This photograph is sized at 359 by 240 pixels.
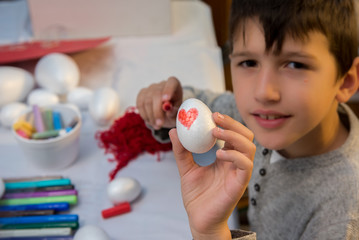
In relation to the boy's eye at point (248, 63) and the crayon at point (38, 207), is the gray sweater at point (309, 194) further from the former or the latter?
the crayon at point (38, 207)

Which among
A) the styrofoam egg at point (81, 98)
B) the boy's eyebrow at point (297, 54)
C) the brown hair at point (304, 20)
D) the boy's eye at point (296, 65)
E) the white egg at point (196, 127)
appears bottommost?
the styrofoam egg at point (81, 98)

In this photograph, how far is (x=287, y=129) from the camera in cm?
42

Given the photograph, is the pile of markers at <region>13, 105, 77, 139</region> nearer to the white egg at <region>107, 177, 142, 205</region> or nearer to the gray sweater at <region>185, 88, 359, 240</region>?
the white egg at <region>107, 177, 142, 205</region>

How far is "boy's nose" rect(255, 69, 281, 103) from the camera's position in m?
0.38

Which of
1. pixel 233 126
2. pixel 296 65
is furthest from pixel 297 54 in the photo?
pixel 233 126

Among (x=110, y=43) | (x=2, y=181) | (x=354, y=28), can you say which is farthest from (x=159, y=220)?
(x=110, y=43)

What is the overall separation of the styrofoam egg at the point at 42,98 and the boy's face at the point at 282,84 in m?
0.35

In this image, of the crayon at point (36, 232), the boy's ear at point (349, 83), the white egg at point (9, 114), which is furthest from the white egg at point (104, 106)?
the boy's ear at point (349, 83)

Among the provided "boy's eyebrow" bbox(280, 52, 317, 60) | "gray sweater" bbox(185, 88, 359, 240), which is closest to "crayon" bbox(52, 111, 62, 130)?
"gray sweater" bbox(185, 88, 359, 240)

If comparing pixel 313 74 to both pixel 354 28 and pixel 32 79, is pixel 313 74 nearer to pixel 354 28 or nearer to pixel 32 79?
pixel 354 28

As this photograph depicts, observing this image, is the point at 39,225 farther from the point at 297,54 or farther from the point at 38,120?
the point at 297,54

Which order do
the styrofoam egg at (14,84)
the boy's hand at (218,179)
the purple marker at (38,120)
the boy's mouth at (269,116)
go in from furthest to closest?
the styrofoam egg at (14,84) < the purple marker at (38,120) < the boy's mouth at (269,116) < the boy's hand at (218,179)

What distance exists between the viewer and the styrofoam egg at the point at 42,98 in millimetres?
645

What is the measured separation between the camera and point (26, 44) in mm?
793
